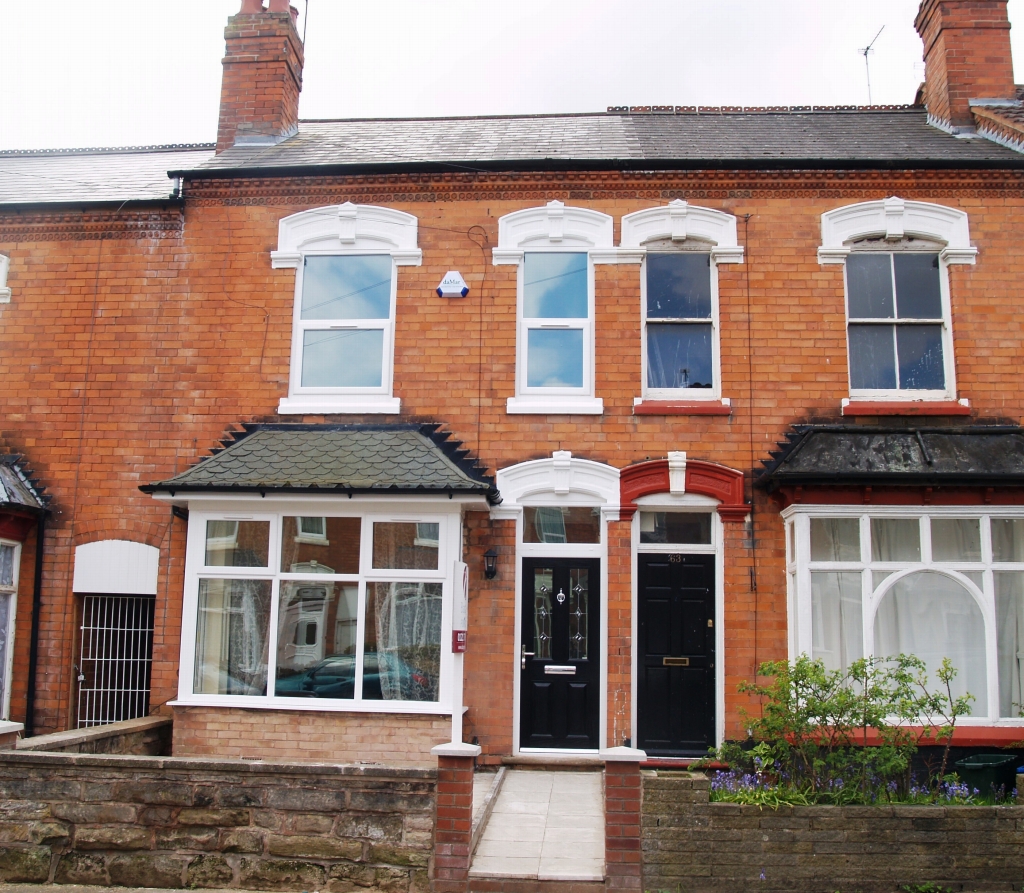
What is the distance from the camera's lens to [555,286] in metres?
10.9

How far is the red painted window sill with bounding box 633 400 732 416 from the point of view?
406 inches

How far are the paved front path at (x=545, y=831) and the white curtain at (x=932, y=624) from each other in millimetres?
3393

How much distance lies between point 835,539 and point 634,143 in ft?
18.4

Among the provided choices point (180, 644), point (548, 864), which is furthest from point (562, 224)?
point (548, 864)

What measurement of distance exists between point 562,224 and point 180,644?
20.7 feet

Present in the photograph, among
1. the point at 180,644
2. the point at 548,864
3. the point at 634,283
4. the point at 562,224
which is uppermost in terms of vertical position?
the point at 562,224

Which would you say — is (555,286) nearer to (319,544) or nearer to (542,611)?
(542,611)

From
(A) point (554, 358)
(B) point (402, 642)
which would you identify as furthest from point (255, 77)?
(B) point (402, 642)

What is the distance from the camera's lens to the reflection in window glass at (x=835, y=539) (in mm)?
9750

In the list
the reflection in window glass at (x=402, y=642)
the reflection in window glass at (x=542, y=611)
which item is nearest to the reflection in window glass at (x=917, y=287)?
the reflection in window glass at (x=542, y=611)

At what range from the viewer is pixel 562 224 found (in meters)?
10.8

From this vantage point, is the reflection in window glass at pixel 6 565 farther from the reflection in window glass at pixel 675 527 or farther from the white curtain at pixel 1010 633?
the white curtain at pixel 1010 633

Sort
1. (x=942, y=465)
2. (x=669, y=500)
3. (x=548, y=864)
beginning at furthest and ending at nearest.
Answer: (x=669, y=500), (x=942, y=465), (x=548, y=864)

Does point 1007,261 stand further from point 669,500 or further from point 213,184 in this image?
point 213,184
